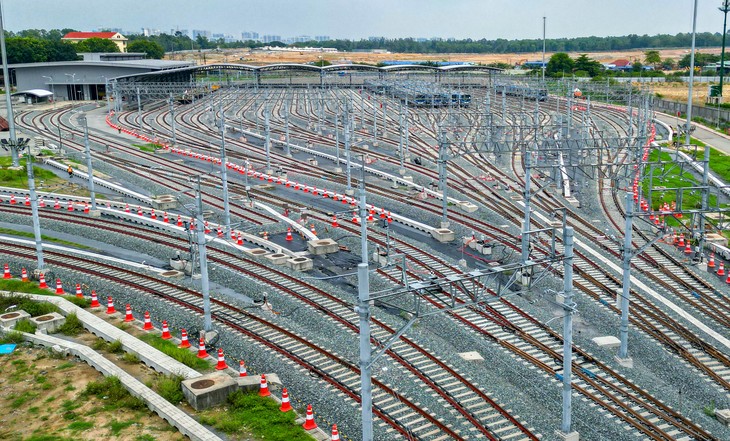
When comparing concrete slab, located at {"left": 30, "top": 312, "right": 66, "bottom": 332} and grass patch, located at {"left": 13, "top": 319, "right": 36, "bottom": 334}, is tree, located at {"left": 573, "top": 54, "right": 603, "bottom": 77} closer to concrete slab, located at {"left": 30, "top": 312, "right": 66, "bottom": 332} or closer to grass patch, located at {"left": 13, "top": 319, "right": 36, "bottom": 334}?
concrete slab, located at {"left": 30, "top": 312, "right": 66, "bottom": 332}

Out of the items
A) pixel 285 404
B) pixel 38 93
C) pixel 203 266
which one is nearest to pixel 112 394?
pixel 285 404

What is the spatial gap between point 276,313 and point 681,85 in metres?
98.6

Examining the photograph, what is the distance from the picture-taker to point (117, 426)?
16.4m

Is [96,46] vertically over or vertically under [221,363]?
over

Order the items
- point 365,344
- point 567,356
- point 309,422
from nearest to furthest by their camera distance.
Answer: point 365,344 < point 309,422 < point 567,356

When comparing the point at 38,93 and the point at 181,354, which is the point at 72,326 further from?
the point at 38,93

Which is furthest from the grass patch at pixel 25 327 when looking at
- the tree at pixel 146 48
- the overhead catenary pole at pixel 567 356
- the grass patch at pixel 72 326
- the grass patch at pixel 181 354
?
the tree at pixel 146 48

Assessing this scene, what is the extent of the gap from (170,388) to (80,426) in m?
2.24

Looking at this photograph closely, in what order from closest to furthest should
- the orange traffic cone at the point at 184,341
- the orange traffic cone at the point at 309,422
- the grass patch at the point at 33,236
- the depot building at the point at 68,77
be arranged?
the orange traffic cone at the point at 309,422 → the orange traffic cone at the point at 184,341 → the grass patch at the point at 33,236 → the depot building at the point at 68,77

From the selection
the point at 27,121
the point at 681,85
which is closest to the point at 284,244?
the point at 27,121

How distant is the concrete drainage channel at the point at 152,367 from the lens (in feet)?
54.5

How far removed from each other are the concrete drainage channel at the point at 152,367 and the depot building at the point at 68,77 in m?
74.0

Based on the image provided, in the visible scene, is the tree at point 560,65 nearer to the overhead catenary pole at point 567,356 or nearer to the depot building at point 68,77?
the depot building at point 68,77

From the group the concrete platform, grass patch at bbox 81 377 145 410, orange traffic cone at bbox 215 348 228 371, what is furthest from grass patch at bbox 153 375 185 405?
the concrete platform
